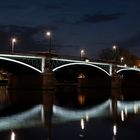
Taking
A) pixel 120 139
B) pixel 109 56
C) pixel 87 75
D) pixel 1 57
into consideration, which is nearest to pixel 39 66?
pixel 1 57

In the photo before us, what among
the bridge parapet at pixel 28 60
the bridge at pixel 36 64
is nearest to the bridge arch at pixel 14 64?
the bridge at pixel 36 64

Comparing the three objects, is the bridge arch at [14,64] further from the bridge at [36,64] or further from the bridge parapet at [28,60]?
the bridge parapet at [28,60]

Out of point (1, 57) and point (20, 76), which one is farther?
point (20, 76)

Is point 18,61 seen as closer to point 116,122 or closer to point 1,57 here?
point 1,57

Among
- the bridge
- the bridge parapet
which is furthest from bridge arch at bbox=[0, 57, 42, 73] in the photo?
the bridge parapet

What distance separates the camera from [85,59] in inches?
3029

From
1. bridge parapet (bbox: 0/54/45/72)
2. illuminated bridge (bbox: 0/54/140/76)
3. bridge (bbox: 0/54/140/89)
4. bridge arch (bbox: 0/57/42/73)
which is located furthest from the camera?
bridge (bbox: 0/54/140/89)

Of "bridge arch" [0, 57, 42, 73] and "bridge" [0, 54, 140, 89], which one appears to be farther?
"bridge" [0, 54, 140, 89]

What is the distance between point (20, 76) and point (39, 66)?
616 centimetres

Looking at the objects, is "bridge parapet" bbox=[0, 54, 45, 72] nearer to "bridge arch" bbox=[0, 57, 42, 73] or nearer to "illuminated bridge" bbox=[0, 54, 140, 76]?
"illuminated bridge" bbox=[0, 54, 140, 76]

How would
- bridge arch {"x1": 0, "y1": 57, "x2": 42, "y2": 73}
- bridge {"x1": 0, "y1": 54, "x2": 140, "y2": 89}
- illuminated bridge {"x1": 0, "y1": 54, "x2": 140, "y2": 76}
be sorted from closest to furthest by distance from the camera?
bridge arch {"x1": 0, "y1": 57, "x2": 42, "y2": 73}
illuminated bridge {"x1": 0, "y1": 54, "x2": 140, "y2": 76}
bridge {"x1": 0, "y1": 54, "x2": 140, "y2": 89}

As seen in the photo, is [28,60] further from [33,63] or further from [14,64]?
[14,64]

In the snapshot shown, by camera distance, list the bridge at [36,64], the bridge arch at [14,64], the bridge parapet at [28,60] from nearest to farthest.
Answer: the bridge parapet at [28,60] → the bridge arch at [14,64] → the bridge at [36,64]

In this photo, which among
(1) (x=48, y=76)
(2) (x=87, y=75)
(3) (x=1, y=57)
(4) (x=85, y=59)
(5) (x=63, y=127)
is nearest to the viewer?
(5) (x=63, y=127)
